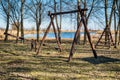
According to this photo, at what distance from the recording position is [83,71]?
388 inches

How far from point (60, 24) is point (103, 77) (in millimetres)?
23400

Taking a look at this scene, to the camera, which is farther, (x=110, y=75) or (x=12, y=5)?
(x=12, y=5)

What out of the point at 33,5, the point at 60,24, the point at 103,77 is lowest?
the point at 103,77

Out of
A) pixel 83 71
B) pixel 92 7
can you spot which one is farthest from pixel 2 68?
pixel 92 7

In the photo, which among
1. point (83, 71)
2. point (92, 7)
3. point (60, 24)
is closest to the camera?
point (83, 71)

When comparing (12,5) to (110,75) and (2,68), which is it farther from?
(110,75)

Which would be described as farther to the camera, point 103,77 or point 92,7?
point 92,7

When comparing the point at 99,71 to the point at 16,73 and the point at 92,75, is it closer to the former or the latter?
the point at 92,75

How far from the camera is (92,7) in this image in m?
27.2

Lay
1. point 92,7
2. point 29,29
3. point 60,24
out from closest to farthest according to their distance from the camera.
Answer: point 92,7 → point 60,24 → point 29,29

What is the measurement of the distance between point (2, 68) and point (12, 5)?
24720 millimetres

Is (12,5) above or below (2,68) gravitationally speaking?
above

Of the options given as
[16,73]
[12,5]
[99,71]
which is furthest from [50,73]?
[12,5]

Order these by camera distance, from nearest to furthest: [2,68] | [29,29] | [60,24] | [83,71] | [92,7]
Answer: [83,71] < [2,68] < [92,7] < [60,24] < [29,29]
